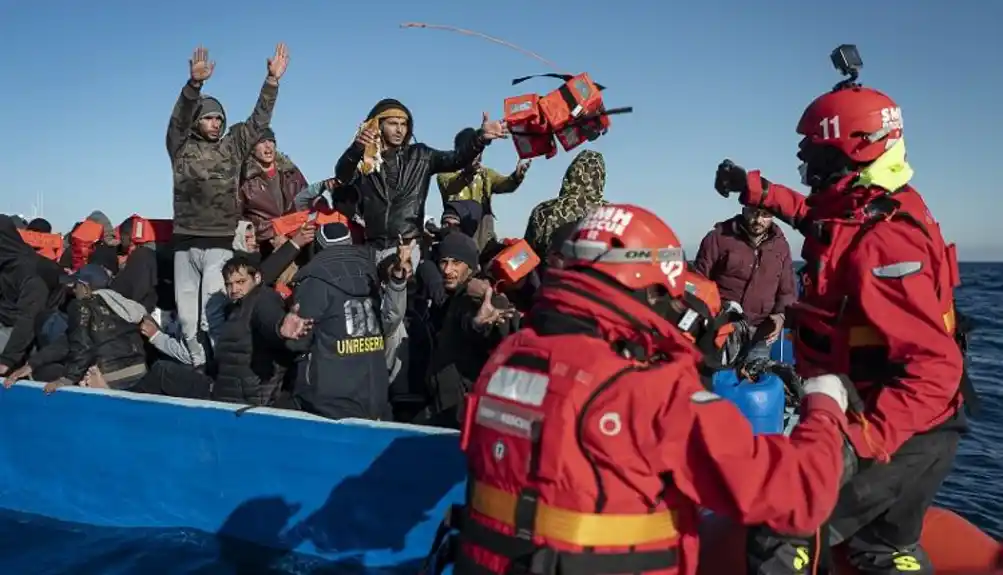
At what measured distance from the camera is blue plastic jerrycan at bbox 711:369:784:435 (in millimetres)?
4926

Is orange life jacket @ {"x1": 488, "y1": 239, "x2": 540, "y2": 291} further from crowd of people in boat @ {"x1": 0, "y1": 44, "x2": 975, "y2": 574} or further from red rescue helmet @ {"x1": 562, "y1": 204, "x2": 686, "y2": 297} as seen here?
red rescue helmet @ {"x1": 562, "y1": 204, "x2": 686, "y2": 297}

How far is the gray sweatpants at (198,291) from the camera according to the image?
22.5 ft

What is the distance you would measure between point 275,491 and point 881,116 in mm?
4103

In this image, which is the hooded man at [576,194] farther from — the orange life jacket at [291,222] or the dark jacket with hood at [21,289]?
the dark jacket with hood at [21,289]

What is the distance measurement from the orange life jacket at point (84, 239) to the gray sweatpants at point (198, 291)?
3118mm

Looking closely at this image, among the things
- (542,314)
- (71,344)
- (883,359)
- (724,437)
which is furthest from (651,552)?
(71,344)

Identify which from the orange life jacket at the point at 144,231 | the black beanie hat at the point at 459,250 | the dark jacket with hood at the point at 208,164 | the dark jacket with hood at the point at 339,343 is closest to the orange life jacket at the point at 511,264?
the black beanie hat at the point at 459,250

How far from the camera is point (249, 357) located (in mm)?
6047

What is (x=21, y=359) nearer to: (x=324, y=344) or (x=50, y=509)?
(x=50, y=509)

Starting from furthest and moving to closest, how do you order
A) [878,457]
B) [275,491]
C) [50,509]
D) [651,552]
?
[50,509]
[275,491]
[878,457]
[651,552]

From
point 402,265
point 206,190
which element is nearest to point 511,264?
point 402,265

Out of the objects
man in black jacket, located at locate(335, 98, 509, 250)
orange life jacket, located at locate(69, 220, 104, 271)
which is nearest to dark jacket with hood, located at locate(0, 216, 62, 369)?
orange life jacket, located at locate(69, 220, 104, 271)

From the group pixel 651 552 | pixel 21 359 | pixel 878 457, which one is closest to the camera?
pixel 651 552

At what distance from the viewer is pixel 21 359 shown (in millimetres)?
7809
